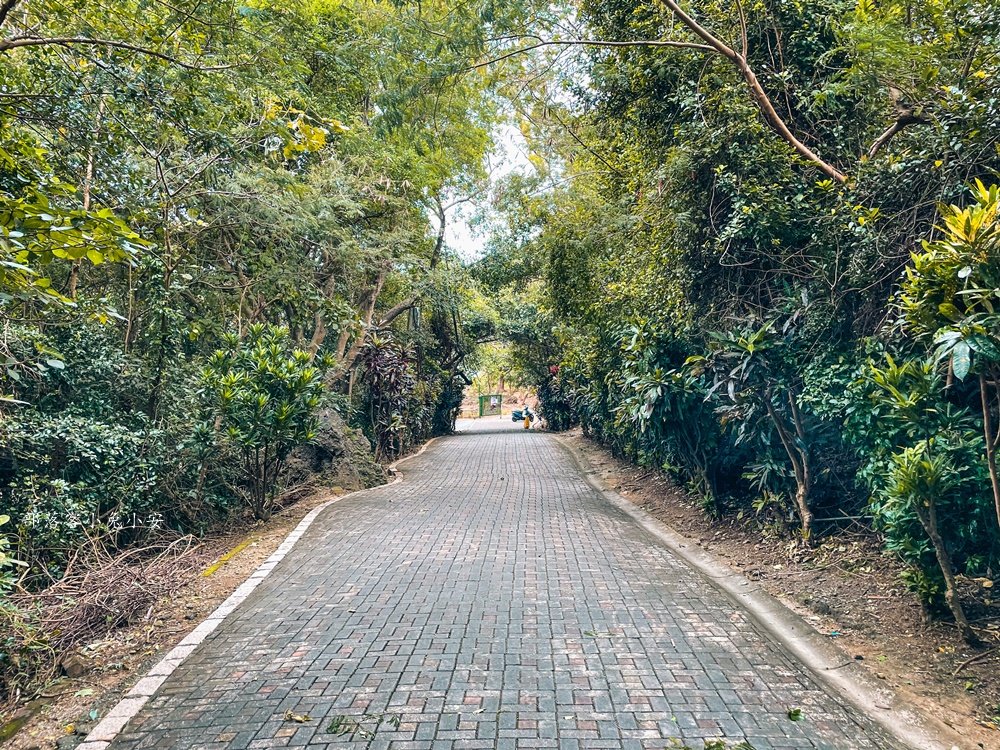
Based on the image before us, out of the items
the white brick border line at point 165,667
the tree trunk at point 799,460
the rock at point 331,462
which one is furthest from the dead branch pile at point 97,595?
the tree trunk at point 799,460

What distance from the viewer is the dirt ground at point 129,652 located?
358cm

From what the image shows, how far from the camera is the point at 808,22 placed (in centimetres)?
625

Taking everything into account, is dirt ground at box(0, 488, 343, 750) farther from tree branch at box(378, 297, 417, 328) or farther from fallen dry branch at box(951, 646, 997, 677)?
tree branch at box(378, 297, 417, 328)

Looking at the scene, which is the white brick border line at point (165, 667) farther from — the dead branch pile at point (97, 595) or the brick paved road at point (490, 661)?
the dead branch pile at point (97, 595)

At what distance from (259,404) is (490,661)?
16.7ft

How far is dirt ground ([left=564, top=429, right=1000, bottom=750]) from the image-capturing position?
11.7 ft

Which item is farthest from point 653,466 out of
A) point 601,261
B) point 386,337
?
point 386,337

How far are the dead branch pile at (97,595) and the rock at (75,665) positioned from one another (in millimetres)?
171

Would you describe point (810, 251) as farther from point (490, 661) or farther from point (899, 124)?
point (490, 661)

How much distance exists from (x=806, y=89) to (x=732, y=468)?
15.6 feet

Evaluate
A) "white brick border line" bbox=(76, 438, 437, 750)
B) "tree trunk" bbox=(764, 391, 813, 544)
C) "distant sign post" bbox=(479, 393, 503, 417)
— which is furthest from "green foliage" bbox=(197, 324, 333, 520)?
"distant sign post" bbox=(479, 393, 503, 417)

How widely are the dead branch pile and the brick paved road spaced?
102 cm

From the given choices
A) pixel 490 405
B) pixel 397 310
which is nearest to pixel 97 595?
pixel 397 310

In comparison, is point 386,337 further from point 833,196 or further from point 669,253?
point 833,196
